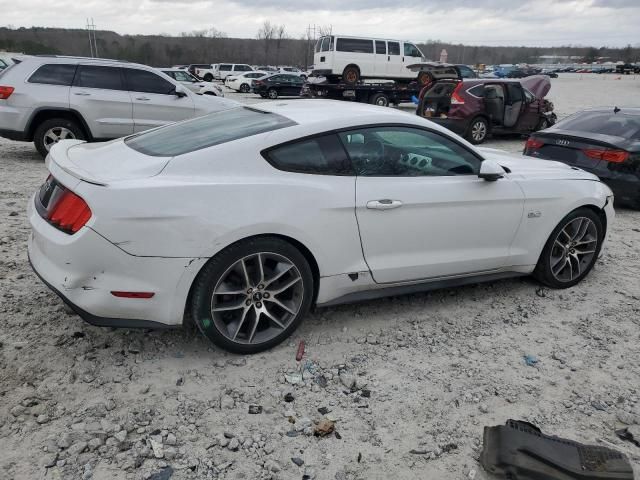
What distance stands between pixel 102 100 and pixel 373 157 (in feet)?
22.8

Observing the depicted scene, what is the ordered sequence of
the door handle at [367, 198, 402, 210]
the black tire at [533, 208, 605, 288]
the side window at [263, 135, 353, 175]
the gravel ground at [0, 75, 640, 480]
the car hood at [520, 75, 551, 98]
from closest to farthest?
the gravel ground at [0, 75, 640, 480]
the side window at [263, 135, 353, 175]
the door handle at [367, 198, 402, 210]
the black tire at [533, 208, 605, 288]
the car hood at [520, 75, 551, 98]

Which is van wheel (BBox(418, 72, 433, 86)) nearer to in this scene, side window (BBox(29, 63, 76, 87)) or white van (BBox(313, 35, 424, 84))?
white van (BBox(313, 35, 424, 84))

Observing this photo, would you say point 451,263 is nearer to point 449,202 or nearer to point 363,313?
point 449,202

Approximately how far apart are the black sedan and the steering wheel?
441cm

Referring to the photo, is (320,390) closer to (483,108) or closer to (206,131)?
(206,131)

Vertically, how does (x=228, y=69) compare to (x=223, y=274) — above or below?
below

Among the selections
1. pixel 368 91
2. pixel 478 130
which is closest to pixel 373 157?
pixel 478 130

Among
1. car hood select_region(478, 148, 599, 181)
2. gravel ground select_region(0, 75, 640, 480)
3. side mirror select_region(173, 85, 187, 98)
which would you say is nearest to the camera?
gravel ground select_region(0, 75, 640, 480)

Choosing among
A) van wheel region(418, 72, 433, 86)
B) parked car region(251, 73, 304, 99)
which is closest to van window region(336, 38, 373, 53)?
van wheel region(418, 72, 433, 86)

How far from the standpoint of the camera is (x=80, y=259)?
2.77 m

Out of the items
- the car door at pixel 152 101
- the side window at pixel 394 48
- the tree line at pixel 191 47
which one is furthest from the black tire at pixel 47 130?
the tree line at pixel 191 47

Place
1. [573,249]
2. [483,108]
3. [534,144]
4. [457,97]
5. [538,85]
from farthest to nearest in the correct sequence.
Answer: [538,85] → [483,108] → [457,97] → [534,144] → [573,249]

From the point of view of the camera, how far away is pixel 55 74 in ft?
28.4

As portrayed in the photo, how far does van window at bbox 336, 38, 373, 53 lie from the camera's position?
2275 cm
